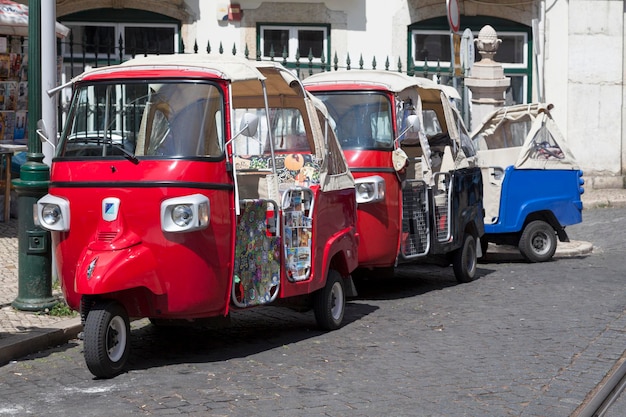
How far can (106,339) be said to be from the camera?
782 cm

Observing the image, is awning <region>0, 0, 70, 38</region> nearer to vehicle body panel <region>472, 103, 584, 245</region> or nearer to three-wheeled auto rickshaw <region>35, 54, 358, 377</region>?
vehicle body panel <region>472, 103, 584, 245</region>

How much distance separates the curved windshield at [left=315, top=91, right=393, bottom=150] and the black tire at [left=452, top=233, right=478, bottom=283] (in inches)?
75.8

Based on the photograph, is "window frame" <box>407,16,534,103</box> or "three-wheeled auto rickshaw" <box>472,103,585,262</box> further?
"window frame" <box>407,16,534,103</box>

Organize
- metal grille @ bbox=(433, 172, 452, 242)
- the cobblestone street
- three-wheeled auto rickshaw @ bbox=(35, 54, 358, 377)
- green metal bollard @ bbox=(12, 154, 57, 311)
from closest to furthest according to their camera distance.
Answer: the cobblestone street, three-wheeled auto rickshaw @ bbox=(35, 54, 358, 377), green metal bollard @ bbox=(12, 154, 57, 311), metal grille @ bbox=(433, 172, 452, 242)

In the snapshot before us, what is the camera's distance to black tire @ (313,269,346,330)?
382 inches

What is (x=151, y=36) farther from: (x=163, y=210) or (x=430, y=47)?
(x=163, y=210)

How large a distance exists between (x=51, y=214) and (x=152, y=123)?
94 centimetres

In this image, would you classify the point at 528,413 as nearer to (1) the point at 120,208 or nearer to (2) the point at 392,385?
(2) the point at 392,385

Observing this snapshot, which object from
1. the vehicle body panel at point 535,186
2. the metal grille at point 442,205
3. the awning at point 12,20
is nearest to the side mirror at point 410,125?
the metal grille at point 442,205

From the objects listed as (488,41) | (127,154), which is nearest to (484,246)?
(488,41)

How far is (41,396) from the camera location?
739 cm

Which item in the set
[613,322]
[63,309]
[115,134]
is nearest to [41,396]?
[115,134]

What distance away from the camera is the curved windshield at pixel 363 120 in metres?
11.5

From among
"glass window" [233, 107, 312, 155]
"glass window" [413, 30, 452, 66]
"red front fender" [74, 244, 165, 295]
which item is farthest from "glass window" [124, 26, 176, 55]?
"red front fender" [74, 244, 165, 295]
